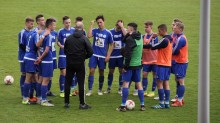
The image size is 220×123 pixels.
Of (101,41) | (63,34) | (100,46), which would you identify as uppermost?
(63,34)

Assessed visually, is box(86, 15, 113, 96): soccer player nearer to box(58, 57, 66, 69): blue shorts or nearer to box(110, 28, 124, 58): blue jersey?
box(110, 28, 124, 58): blue jersey

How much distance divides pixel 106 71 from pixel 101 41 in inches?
160

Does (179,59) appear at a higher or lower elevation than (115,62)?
higher

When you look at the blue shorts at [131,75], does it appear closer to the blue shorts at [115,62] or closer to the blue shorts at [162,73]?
the blue shorts at [162,73]

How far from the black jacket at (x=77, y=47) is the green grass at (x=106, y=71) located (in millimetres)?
1382

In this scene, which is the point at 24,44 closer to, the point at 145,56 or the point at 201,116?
the point at 145,56

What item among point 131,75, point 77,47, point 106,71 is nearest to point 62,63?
point 77,47

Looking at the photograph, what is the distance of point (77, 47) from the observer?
13.7m

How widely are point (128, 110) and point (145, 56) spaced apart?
202 cm

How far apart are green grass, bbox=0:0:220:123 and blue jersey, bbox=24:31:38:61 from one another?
1.34 metres

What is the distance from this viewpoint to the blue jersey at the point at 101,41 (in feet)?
50.8

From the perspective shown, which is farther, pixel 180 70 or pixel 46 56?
pixel 180 70

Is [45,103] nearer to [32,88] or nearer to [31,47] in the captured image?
[32,88]

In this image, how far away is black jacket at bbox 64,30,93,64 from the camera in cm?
1373
